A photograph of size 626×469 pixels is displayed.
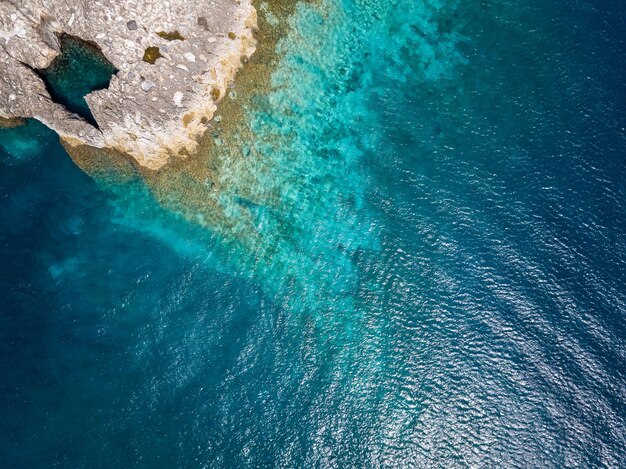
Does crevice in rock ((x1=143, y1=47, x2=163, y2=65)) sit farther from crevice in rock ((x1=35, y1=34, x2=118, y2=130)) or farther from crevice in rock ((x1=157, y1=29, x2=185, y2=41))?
crevice in rock ((x1=35, y1=34, x2=118, y2=130))

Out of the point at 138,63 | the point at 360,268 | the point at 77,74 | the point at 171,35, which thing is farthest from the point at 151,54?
the point at 360,268

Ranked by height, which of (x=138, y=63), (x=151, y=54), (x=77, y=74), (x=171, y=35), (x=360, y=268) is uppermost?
(x=171, y=35)

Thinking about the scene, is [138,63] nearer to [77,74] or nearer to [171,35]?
[171,35]

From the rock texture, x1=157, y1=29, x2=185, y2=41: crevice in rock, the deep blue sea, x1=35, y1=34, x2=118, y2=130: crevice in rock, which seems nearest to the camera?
the rock texture

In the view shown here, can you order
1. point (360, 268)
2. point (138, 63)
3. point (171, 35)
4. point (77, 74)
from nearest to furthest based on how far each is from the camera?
1. point (171, 35)
2. point (138, 63)
3. point (77, 74)
4. point (360, 268)

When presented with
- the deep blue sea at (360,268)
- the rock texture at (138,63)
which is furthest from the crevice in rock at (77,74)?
the deep blue sea at (360,268)

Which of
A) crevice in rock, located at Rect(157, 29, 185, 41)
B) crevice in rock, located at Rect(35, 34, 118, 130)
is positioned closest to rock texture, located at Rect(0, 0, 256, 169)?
crevice in rock, located at Rect(157, 29, 185, 41)

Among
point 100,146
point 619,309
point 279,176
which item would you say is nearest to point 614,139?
point 619,309
